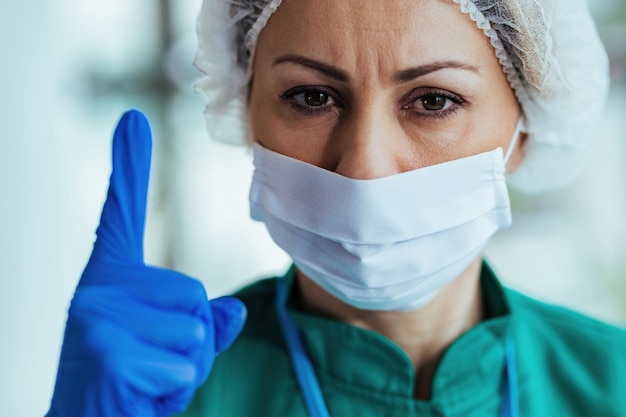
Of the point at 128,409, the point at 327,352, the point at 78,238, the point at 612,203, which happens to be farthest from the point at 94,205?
the point at 612,203

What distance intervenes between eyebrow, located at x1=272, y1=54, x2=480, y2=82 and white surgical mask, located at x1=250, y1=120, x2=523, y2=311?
135 mm

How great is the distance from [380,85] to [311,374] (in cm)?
51

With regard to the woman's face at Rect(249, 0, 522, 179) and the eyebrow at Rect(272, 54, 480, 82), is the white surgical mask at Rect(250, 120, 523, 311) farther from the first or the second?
the eyebrow at Rect(272, 54, 480, 82)

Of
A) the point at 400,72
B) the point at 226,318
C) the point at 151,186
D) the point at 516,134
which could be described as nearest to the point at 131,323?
the point at 226,318

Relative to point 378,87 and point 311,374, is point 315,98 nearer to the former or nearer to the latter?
point 378,87

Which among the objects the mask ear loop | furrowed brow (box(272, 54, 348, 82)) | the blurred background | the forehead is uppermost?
the forehead

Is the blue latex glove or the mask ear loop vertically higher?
the mask ear loop

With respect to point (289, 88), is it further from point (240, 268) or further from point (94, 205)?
point (240, 268)

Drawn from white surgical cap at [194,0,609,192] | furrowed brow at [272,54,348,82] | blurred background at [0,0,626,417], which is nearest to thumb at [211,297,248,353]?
furrowed brow at [272,54,348,82]

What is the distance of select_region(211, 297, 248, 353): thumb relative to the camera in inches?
38.8

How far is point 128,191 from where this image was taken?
100 centimetres

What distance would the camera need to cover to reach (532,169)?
4.67 feet

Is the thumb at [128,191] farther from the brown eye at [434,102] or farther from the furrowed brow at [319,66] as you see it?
the brown eye at [434,102]

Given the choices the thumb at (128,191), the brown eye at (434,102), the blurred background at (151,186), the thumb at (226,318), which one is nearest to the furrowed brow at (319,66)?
the brown eye at (434,102)
